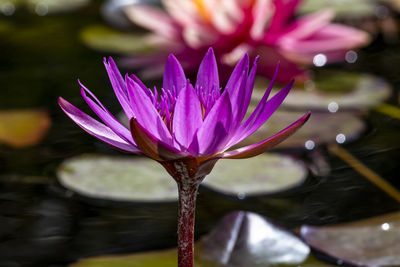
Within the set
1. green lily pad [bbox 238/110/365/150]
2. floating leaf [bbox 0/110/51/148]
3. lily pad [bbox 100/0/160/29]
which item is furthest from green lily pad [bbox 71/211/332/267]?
lily pad [bbox 100/0/160/29]

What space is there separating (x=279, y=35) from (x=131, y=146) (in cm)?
121

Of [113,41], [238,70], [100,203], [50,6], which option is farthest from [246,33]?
[238,70]

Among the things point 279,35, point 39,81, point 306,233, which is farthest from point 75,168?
point 279,35

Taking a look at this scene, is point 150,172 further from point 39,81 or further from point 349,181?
point 39,81

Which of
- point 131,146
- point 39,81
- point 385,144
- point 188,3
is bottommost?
point 131,146

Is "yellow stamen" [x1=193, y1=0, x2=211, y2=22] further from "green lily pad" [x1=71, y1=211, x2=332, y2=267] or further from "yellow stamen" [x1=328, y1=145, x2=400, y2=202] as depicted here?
"green lily pad" [x1=71, y1=211, x2=332, y2=267]

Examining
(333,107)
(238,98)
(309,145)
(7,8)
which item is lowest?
(238,98)

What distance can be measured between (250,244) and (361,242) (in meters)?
0.17

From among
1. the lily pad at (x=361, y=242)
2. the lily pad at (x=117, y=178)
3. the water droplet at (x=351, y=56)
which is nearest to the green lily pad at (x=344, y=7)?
the water droplet at (x=351, y=56)

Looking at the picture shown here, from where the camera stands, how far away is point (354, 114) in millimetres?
1679

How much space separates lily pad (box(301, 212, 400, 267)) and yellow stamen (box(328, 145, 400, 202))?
0.18 meters

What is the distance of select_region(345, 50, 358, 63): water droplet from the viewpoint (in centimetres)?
208

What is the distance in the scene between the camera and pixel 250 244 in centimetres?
103

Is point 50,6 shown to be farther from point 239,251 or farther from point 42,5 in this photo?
point 239,251
